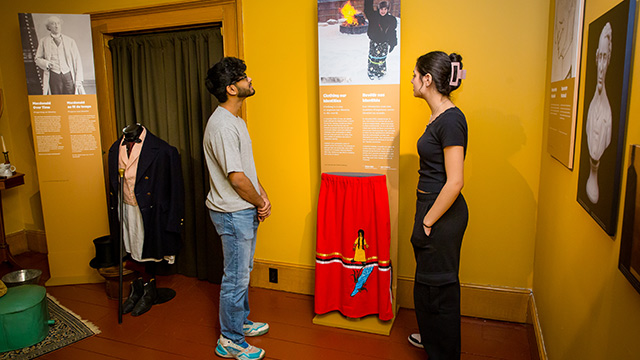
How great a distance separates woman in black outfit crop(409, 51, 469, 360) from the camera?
6.74ft

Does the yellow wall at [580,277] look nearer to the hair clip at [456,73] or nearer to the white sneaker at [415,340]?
the hair clip at [456,73]

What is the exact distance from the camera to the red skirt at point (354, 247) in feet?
9.16

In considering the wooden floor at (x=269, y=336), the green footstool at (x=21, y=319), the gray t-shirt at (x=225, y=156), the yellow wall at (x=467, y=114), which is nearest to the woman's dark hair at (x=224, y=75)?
the gray t-shirt at (x=225, y=156)

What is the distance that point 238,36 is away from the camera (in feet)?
10.7

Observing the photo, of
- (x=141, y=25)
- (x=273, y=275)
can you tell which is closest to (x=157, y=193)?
(x=273, y=275)

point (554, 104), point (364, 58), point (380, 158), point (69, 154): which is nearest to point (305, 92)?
point (364, 58)

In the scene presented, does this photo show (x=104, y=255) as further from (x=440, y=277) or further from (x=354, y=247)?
(x=440, y=277)

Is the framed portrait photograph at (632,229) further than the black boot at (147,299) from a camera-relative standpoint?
No

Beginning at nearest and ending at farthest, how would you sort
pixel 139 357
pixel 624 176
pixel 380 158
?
pixel 624 176
pixel 139 357
pixel 380 158

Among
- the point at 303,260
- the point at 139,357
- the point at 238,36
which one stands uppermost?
the point at 238,36

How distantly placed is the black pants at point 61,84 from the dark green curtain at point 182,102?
0.37 meters

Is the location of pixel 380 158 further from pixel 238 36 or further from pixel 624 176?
pixel 624 176

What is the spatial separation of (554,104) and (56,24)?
139 inches

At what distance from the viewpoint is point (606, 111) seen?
1398 mm
